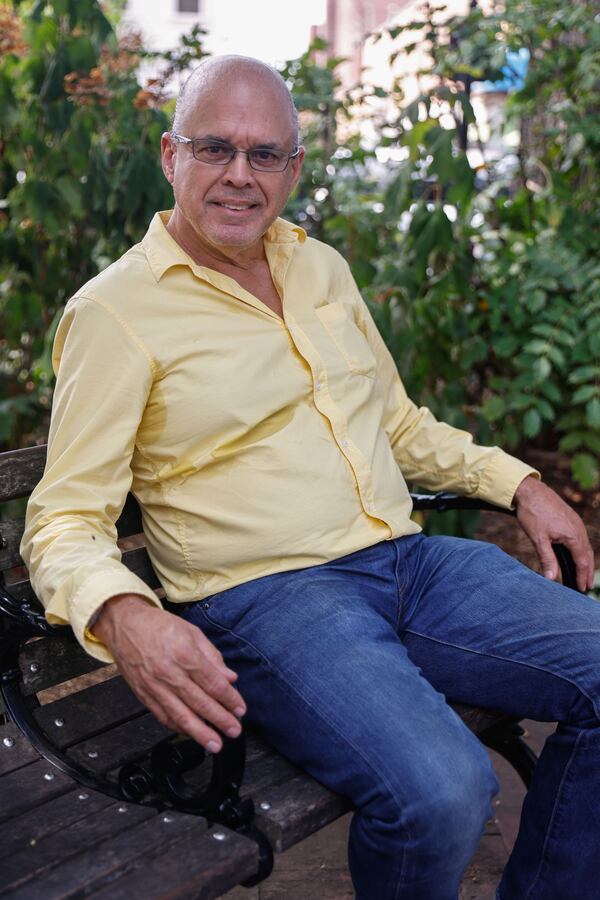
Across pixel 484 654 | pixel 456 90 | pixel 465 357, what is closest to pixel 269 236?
pixel 484 654

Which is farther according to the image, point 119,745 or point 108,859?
point 119,745

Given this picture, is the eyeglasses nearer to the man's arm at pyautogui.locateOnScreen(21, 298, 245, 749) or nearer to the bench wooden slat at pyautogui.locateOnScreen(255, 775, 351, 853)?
the man's arm at pyautogui.locateOnScreen(21, 298, 245, 749)

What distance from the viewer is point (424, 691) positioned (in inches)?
74.3

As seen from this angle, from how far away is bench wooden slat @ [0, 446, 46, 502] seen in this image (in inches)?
85.7

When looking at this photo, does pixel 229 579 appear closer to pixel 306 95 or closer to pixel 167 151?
pixel 167 151

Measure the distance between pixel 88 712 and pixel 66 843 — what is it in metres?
0.48

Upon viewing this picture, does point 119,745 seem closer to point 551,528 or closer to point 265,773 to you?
point 265,773

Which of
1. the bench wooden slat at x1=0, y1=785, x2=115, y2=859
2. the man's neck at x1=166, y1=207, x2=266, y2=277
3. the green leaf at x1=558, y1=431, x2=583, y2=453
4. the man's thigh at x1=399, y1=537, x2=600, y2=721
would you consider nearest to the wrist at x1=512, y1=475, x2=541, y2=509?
the man's thigh at x1=399, y1=537, x2=600, y2=721

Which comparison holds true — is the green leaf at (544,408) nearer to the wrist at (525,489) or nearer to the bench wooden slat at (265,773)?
the wrist at (525,489)

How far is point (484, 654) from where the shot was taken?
216 cm

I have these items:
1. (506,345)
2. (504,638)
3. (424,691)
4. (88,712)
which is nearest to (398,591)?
(504,638)

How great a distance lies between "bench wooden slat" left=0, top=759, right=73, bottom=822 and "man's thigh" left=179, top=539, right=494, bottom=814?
0.38m

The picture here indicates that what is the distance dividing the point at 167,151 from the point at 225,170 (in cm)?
21

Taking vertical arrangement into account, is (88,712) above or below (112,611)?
below
